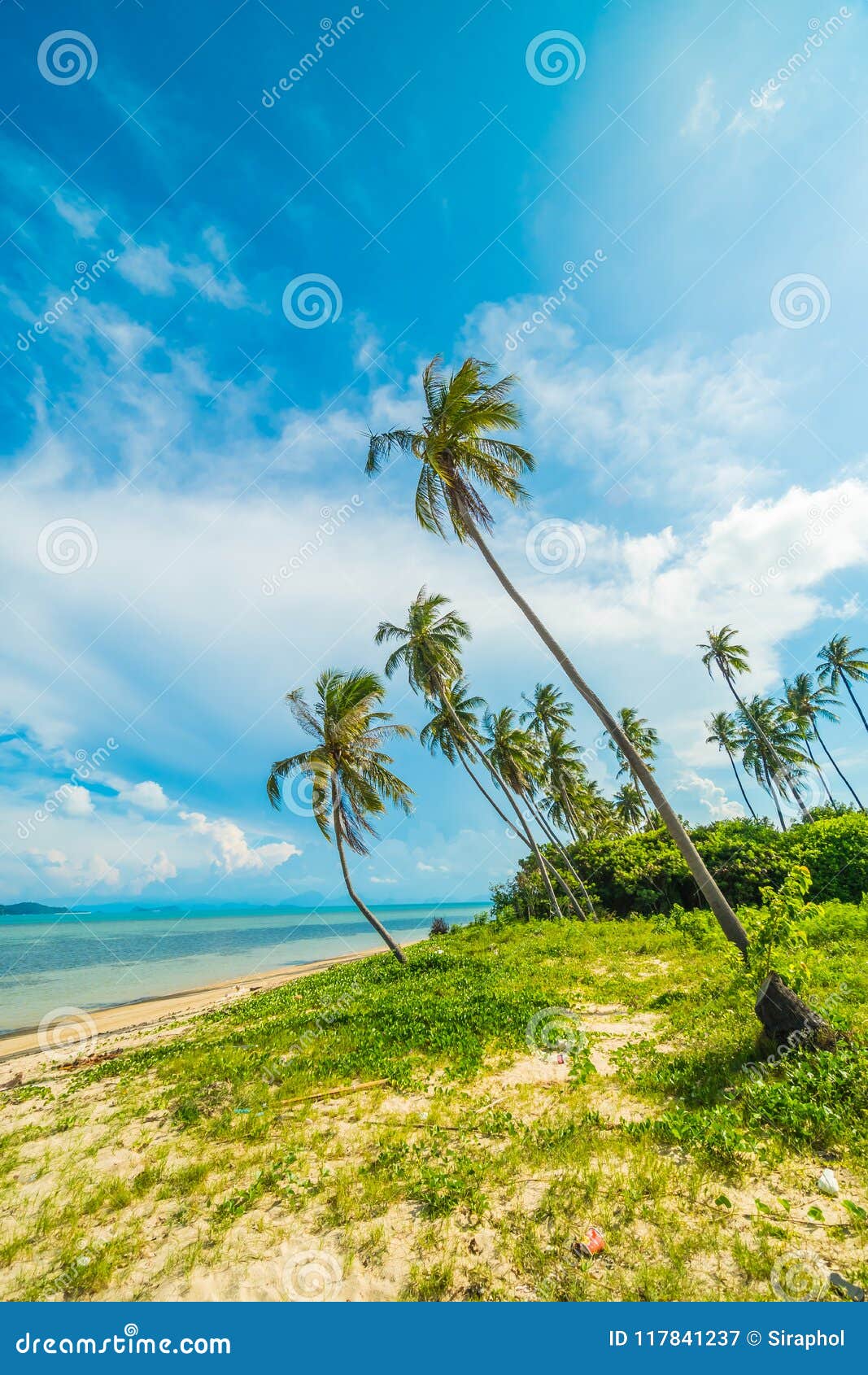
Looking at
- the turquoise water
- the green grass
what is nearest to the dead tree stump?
the green grass

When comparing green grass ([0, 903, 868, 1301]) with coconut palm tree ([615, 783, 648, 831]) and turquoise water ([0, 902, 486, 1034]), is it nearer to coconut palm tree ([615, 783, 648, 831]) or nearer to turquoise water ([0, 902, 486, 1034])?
turquoise water ([0, 902, 486, 1034])

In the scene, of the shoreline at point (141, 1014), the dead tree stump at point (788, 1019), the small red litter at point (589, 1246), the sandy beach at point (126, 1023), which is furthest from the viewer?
the shoreline at point (141, 1014)

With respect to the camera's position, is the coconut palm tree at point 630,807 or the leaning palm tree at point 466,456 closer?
the leaning palm tree at point 466,456

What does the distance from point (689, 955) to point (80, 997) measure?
91.5 ft

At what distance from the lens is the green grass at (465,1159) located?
351 centimetres

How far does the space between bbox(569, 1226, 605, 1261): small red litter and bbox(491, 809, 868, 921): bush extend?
1540 cm

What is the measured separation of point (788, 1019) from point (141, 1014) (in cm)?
2273

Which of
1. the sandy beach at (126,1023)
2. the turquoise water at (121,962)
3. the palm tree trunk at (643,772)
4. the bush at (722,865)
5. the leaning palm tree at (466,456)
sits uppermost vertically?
the leaning palm tree at (466,456)

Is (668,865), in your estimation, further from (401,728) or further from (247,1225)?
→ (247,1225)

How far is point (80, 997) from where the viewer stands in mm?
24812

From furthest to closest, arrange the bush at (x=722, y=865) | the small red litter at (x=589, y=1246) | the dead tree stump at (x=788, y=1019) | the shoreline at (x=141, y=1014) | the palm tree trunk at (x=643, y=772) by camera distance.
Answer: the bush at (x=722, y=865), the shoreline at (x=141, y=1014), the palm tree trunk at (x=643, y=772), the dead tree stump at (x=788, y=1019), the small red litter at (x=589, y=1246)

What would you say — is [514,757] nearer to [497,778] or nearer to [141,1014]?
[497,778]

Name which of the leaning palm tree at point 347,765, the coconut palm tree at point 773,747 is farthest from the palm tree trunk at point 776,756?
the leaning palm tree at point 347,765

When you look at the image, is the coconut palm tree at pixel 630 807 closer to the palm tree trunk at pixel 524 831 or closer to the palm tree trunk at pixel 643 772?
the palm tree trunk at pixel 524 831
